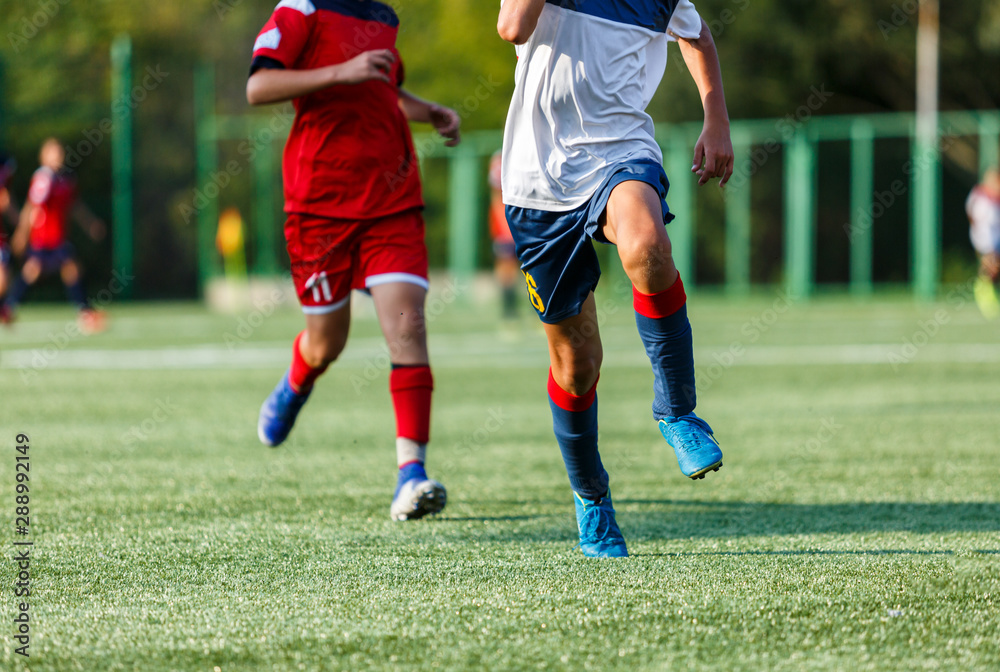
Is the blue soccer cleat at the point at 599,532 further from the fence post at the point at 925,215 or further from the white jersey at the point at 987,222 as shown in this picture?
the fence post at the point at 925,215

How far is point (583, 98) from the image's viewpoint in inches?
132

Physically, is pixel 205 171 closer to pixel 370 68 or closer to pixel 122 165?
pixel 122 165

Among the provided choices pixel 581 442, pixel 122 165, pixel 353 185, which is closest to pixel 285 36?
pixel 353 185

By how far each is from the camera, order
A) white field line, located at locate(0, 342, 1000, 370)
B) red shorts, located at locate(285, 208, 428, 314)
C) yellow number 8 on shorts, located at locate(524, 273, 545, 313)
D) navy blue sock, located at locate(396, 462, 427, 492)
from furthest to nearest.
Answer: white field line, located at locate(0, 342, 1000, 370) → red shorts, located at locate(285, 208, 428, 314) → navy blue sock, located at locate(396, 462, 427, 492) → yellow number 8 on shorts, located at locate(524, 273, 545, 313)

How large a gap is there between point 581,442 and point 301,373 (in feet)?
5.41

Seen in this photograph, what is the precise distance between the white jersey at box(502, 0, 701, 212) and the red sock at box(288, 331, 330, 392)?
1658 millimetres

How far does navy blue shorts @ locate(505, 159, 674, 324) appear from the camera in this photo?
3296 mm

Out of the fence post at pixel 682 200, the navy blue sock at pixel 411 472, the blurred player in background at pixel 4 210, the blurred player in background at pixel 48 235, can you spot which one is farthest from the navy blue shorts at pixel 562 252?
the fence post at pixel 682 200

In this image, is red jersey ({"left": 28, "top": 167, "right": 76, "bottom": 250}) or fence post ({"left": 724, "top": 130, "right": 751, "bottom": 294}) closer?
red jersey ({"left": 28, "top": 167, "right": 76, "bottom": 250})

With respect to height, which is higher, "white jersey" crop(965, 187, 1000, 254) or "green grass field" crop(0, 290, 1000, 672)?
"green grass field" crop(0, 290, 1000, 672)

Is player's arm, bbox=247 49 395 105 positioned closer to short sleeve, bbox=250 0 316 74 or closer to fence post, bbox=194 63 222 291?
short sleeve, bbox=250 0 316 74

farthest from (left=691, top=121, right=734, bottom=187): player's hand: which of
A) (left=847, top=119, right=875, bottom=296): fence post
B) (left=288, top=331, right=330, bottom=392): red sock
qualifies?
(left=847, top=119, right=875, bottom=296): fence post

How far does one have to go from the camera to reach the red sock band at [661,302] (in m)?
3.19

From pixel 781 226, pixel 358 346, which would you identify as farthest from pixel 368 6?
pixel 781 226
